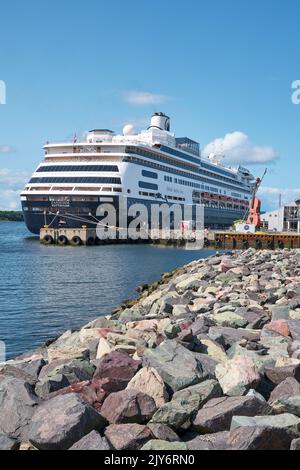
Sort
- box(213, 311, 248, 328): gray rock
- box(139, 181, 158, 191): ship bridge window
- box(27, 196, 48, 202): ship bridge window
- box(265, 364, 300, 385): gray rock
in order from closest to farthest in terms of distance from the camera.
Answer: box(265, 364, 300, 385): gray rock
box(213, 311, 248, 328): gray rock
box(27, 196, 48, 202): ship bridge window
box(139, 181, 158, 191): ship bridge window

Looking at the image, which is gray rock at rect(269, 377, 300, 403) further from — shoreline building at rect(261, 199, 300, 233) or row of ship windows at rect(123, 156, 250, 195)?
shoreline building at rect(261, 199, 300, 233)

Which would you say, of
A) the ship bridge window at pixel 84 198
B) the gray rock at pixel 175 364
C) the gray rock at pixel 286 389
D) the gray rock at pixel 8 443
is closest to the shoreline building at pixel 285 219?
the ship bridge window at pixel 84 198

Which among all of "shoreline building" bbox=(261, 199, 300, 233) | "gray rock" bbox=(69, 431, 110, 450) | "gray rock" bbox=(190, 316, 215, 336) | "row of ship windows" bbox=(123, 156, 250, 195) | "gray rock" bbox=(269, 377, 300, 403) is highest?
"row of ship windows" bbox=(123, 156, 250, 195)

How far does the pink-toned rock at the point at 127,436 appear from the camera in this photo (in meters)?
4.50

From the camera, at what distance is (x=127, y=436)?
4.57 meters

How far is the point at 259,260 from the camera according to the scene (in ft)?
78.2

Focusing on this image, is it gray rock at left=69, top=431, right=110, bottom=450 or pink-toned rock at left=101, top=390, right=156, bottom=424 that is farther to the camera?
pink-toned rock at left=101, top=390, right=156, bottom=424

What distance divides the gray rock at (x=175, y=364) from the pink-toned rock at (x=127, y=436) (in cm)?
85

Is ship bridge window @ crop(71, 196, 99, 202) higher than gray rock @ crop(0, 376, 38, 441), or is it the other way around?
ship bridge window @ crop(71, 196, 99, 202)

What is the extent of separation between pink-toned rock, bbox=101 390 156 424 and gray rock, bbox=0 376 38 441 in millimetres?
747

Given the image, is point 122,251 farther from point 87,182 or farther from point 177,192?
point 177,192

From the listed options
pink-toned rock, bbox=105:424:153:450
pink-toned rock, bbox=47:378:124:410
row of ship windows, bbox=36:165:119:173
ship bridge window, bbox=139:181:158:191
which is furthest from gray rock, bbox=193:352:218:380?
ship bridge window, bbox=139:181:158:191

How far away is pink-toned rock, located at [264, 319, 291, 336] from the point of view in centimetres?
789

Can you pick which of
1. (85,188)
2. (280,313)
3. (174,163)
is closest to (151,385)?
(280,313)
